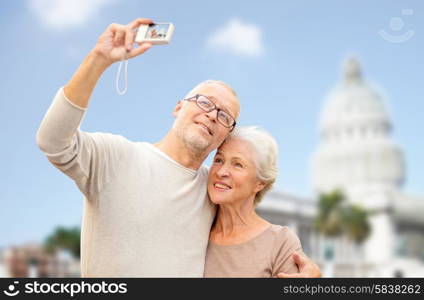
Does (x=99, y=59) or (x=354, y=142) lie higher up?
(x=354, y=142)

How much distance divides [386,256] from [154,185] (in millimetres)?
34516

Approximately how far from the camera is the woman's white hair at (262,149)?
3.00 metres

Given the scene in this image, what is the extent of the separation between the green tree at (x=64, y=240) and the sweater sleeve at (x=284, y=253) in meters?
27.7

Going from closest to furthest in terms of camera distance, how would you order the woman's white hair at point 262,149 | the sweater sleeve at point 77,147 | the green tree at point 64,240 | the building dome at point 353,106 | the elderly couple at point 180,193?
the sweater sleeve at point 77,147 → the elderly couple at point 180,193 → the woman's white hair at point 262,149 → the green tree at point 64,240 → the building dome at point 353,106

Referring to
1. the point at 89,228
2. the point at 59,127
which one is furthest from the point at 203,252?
the point at 59,127

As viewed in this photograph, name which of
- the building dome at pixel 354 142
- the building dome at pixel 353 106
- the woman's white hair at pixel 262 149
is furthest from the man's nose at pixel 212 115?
the building dome at pixel 353 106

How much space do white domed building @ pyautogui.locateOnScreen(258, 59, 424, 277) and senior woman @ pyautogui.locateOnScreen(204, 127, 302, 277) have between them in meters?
22.8

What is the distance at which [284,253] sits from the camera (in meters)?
2.89

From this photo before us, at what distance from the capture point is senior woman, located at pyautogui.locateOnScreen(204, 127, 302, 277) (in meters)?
2.88

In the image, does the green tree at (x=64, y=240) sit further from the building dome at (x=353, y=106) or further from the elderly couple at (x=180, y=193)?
the elderly couple at (x=180, y=193)

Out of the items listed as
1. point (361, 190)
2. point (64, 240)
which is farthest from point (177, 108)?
point (361, 190)

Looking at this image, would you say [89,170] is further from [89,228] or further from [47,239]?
[47,239]

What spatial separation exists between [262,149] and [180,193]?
43 centimetres

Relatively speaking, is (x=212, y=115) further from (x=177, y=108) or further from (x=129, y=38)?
(x=129, y=38)
